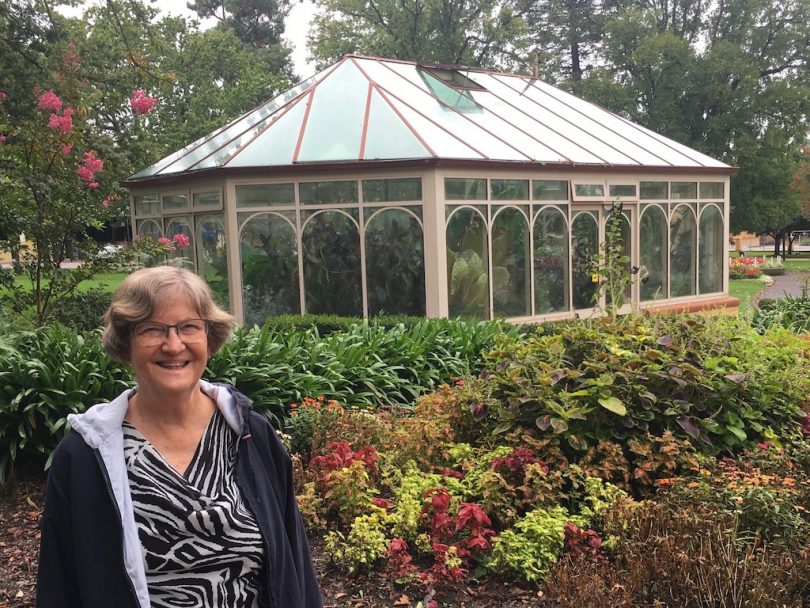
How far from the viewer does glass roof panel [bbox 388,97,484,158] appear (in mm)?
10531

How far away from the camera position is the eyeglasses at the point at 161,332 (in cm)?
192

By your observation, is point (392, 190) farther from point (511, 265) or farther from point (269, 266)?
point (511, 265)

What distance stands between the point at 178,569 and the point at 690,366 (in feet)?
12.2

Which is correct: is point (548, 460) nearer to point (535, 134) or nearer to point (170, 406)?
point (170, 406)

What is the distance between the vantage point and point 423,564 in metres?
3.73


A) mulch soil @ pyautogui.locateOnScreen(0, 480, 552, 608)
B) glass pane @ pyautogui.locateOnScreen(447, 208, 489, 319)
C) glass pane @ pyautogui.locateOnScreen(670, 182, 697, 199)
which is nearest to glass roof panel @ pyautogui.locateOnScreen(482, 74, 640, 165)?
glass pane @ pyautogui.locateOnScreen(670, 182, 697, 199)

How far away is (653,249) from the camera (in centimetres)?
1369

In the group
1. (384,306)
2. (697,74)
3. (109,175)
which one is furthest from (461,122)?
(697,74)

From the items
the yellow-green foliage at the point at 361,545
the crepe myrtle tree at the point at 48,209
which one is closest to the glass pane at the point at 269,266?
the crepe myrtle tree at the point at 48,209

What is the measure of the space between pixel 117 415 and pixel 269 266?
9.21 metres

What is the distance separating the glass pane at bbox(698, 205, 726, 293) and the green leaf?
1122cm

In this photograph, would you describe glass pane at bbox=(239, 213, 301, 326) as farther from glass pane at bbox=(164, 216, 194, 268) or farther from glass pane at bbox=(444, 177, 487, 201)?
glass pane at bbox=(444, 177, 487, 201)

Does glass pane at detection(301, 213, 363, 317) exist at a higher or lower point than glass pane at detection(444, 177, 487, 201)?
lower

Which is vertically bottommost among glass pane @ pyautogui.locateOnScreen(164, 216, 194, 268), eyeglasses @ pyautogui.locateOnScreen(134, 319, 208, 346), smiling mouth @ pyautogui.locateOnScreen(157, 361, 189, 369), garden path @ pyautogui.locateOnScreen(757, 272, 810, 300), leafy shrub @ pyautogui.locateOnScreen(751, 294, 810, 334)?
garden path @ pyautogui.locateOnScreen(757, 272, 810, 300)
